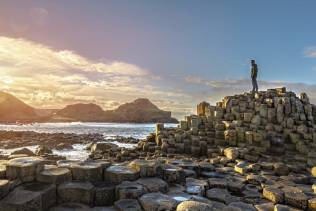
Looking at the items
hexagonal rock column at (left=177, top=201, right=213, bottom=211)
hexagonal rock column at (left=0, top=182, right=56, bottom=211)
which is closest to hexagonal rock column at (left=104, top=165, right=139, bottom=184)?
hexagonal rock column at (left=0, top=182, right=56, bottom=211)

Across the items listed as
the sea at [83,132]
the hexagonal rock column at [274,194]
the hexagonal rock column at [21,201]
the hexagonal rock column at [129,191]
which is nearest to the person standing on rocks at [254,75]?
the sea at [83,132]

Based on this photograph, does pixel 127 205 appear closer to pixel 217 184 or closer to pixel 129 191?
pixel 129 191

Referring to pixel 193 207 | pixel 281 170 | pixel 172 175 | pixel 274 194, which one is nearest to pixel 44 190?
pixel 193 207

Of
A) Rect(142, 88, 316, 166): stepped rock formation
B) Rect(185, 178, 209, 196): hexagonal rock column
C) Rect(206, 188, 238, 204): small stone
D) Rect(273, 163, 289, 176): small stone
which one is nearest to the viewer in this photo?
Rect(206, 188, 238, 204): small stone

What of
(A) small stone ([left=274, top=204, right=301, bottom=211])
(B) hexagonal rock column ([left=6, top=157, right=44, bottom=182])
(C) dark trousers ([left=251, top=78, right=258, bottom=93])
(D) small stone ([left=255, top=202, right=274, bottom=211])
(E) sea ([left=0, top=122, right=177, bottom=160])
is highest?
(C) dark trousers ([left=251, top=78, right=258, bottom=93])

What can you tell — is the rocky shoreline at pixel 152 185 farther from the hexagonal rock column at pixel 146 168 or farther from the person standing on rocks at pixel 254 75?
the person standing on rocks at pixel 254 75

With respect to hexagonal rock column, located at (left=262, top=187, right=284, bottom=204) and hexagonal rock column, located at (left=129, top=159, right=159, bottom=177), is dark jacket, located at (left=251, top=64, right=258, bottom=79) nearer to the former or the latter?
hexagonal rock column, located at (left=262, top=187, right=284, bottom=204)

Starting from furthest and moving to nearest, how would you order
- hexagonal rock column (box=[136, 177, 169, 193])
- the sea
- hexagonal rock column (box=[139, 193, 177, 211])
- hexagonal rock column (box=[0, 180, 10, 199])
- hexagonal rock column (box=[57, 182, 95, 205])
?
the sea < hexagonal rock column (box=[136, 177, 169, 193]) < hexagonal rock column (box=[57, 182, 95, 205]) < hexagonal rock column (box=[139, 193, 177, 211]) < hexagonal rock column (box=[0, 180, 10, 199])

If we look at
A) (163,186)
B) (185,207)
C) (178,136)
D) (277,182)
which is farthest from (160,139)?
(185,207)

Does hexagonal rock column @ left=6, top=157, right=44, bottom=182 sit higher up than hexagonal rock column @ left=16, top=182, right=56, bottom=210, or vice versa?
hexagonal rock column @ left=6, top=157, right=44, bottom=182

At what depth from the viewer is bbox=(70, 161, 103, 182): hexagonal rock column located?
21.7ft

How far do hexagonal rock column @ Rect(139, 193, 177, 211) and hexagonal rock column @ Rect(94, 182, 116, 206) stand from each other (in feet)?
2.55

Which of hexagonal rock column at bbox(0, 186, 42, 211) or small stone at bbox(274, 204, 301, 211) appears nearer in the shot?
hexagonal rock column at bbox(0, 186, 42, 211)

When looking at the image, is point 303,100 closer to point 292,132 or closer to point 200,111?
point 292,132
